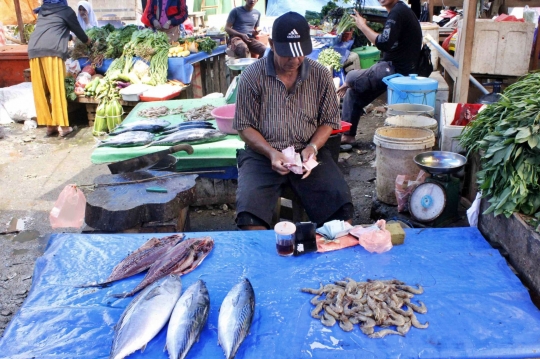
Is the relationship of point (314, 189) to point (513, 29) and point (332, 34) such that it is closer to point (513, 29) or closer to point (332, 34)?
point (513, 29)

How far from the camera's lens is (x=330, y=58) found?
9461mm

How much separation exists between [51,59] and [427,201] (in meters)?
6.76

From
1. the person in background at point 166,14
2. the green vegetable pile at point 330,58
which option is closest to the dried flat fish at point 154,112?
the person in background at point 166,14

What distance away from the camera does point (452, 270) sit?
2.77 m

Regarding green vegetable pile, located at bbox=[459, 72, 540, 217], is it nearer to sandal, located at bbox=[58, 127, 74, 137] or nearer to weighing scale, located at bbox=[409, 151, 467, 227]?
weighing scale, located at bbox=[409, 151, 467, 227]

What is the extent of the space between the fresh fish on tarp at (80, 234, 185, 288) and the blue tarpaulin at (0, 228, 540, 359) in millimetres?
58

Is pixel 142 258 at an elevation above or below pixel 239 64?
below

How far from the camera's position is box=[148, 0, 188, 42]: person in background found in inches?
376

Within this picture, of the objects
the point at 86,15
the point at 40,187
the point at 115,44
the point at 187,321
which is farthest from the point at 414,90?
the point at 86,15

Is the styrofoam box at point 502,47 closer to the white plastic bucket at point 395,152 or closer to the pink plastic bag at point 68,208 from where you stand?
the white plastic bucket at point 395,152

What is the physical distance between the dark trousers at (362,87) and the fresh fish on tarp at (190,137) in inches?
98.1

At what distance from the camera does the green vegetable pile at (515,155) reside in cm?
284

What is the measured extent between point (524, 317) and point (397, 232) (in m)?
0.89

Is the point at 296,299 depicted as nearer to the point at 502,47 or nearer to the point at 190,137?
the point at 190,137
